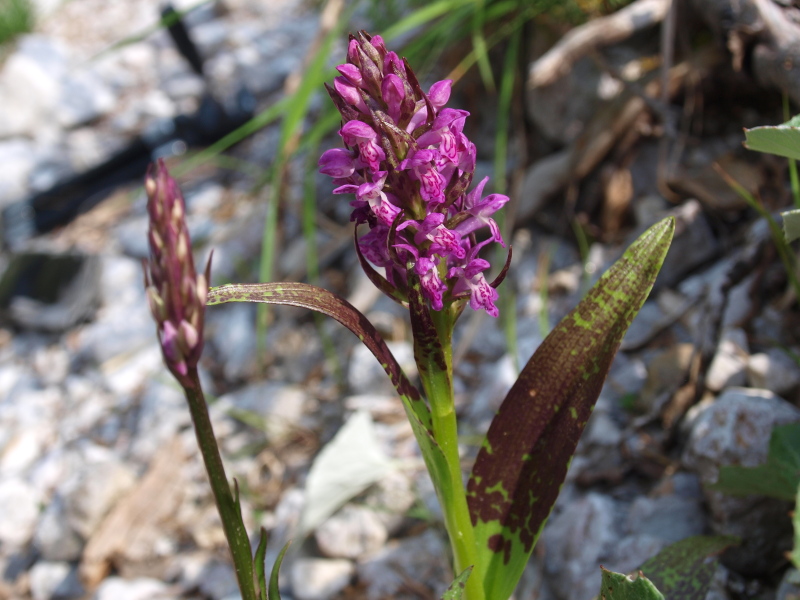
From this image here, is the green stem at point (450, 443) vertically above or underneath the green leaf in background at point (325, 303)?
underneath

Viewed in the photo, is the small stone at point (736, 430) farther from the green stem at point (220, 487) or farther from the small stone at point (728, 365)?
the green stem at point (220, 487)

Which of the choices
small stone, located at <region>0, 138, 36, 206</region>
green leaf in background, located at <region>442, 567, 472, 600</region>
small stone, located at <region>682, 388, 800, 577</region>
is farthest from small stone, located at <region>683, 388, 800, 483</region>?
small stone, located at <region>0, 138, 36, 206</region>

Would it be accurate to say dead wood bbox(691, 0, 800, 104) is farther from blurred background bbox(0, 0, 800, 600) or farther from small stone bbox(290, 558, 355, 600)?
small stone bbox(290, 558, 355, 600)

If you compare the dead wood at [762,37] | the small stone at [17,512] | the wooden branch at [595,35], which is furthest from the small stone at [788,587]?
the small stone at [17,512]

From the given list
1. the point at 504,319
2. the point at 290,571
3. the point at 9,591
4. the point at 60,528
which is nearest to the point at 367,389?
the point at 504,319

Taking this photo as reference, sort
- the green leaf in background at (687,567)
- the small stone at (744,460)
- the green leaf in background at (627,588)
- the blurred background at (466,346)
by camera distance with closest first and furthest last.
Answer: the green leaf in background at (627,588)
the green leaf in background at (687,567)
the small stone at (744,460)
the blurred background at (466,346)

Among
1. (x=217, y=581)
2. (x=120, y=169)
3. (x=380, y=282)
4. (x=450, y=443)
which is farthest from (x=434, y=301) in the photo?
(x=120, y=169)
